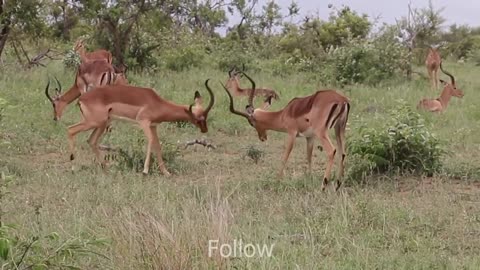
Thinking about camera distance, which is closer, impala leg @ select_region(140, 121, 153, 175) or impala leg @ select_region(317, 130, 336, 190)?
impala leg @ select_region(317, 130, 336, 190)

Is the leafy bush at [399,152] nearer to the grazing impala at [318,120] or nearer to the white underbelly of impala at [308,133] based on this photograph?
the grazing impala at [318,120]

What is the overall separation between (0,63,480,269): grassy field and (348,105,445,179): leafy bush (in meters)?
0.16

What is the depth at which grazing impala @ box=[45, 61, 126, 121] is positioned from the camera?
30.7 ft

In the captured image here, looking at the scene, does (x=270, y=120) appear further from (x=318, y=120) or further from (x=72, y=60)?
(x=72, y=60)

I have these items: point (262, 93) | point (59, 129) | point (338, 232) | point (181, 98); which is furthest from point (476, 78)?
point (338, 232)

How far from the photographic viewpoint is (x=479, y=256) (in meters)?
3.99

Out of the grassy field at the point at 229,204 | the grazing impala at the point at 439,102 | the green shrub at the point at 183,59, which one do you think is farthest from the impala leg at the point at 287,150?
the green shrub at the point at 183,59

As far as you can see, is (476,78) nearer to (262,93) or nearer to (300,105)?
(262,93)

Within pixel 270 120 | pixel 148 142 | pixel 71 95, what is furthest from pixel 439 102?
pixel 148 142

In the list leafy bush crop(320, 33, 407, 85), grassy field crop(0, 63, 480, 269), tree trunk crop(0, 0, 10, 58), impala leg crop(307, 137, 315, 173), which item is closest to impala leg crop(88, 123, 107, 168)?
grassy field crop(0, 63, 480, 269)

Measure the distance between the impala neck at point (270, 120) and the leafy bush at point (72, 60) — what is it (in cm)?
706

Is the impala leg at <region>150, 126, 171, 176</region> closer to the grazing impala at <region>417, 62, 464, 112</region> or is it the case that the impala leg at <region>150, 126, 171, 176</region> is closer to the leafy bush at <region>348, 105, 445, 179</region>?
the leafy bush at <region>348, 105, 445, 179</region>

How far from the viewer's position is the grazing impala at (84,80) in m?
9.36

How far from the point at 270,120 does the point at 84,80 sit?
11.7 ft
